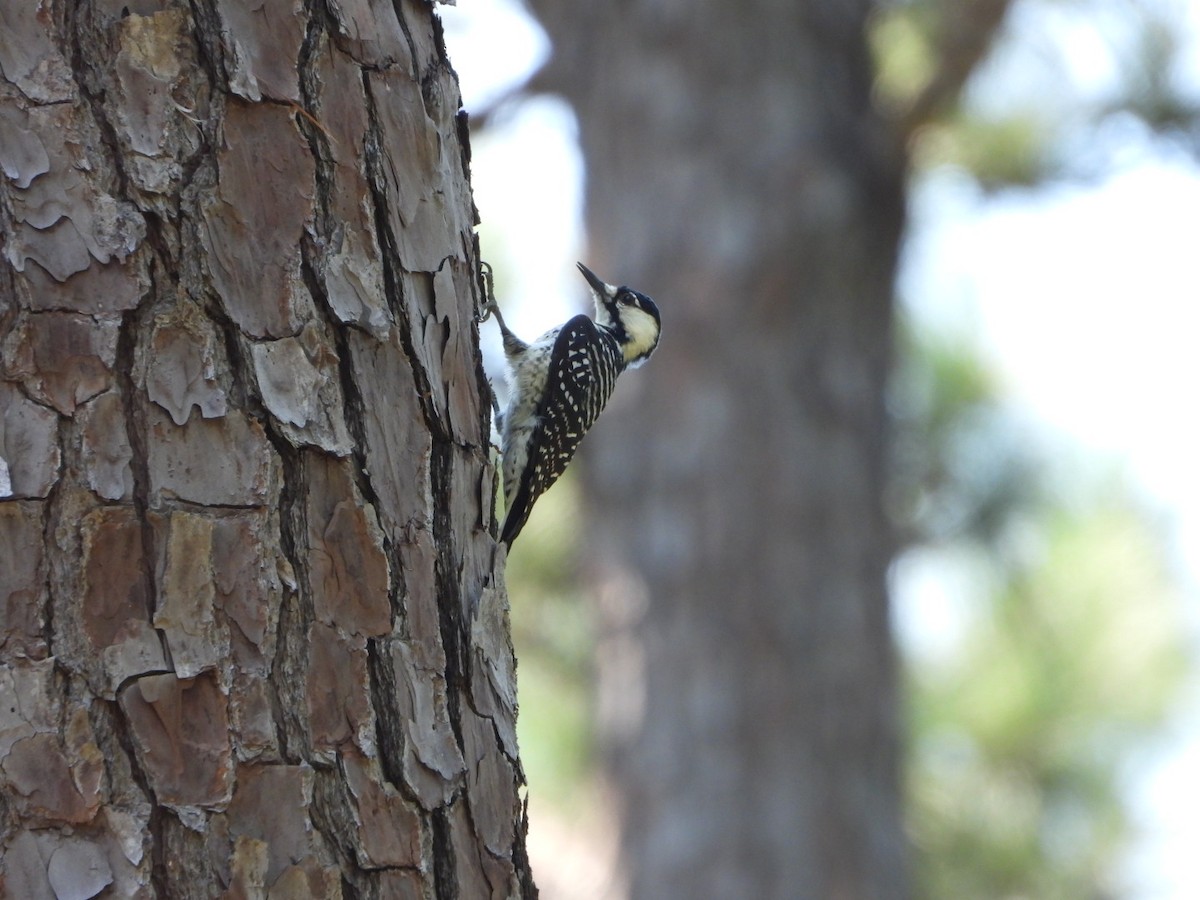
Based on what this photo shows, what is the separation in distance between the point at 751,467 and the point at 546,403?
5.03 ft

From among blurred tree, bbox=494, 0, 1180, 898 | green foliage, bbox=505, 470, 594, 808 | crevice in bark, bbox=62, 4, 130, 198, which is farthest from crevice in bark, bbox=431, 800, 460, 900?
green foliage, bbox=505, 470, 594, 808

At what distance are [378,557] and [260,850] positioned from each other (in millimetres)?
323

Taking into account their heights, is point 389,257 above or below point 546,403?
below

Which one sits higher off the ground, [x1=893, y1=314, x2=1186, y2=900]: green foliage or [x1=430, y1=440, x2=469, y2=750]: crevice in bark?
[x1=893, y1=314, x2=1186, y2=900]: green foliage

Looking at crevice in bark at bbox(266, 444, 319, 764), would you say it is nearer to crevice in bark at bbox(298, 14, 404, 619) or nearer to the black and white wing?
crevice in bark at bbox(298, 14, 404, 619)

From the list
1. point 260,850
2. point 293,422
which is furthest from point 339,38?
point 260,850

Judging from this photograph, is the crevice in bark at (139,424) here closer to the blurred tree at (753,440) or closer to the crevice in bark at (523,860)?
the crevice in bark at (523,860)

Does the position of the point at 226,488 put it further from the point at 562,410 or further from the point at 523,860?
the point at 562,410

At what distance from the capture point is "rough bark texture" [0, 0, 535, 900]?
1.31m

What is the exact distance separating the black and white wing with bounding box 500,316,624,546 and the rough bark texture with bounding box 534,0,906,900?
1.19 meters

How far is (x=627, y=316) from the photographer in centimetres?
452

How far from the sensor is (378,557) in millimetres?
1475

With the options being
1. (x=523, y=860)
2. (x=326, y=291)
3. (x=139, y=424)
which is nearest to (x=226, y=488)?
(x=139, y=424)

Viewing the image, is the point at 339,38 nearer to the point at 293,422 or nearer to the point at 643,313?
the point at 293,422
